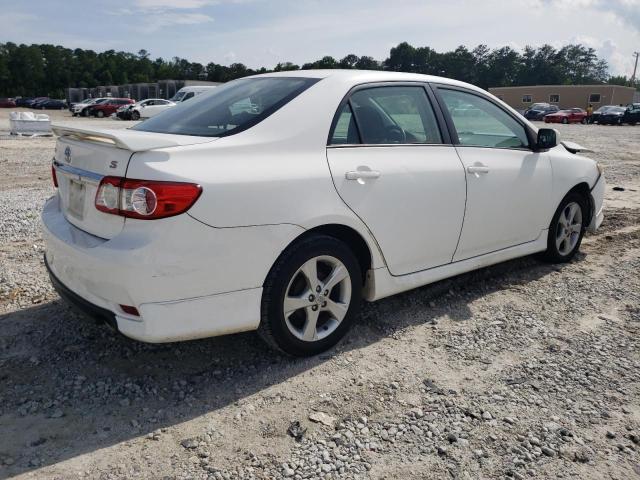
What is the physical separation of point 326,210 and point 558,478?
5.59 feet

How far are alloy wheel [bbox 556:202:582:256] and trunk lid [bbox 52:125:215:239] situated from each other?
3.52 m

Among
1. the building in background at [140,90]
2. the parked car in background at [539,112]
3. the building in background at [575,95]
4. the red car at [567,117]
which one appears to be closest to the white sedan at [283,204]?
the red car at [567,117]

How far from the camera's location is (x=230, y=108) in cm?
337

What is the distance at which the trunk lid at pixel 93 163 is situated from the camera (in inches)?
107

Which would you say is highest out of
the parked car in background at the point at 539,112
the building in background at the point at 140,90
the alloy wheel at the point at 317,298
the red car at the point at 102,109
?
the building in background at the point at 140,90

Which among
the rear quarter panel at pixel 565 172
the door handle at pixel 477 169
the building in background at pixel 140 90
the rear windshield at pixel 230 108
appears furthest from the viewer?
the building in background at pixel 140 90

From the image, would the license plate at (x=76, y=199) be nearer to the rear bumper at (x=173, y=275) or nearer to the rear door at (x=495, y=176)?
the rear bumper at (x=173, y=275)

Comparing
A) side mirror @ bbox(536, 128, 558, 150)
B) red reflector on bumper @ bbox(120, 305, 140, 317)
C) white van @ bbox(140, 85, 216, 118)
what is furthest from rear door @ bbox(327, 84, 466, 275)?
white van @ bbox(140, 85, 216, 118)

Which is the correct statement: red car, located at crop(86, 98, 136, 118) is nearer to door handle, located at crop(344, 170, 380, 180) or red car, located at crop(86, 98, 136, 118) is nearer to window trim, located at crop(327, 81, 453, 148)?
window trim, located at crop(327, 81, 453, 148)

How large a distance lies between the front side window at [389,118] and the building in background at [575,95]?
260 ft

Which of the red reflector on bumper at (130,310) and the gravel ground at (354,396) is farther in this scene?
the red reflector on bumper at (130,310)

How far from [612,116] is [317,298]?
152 ft

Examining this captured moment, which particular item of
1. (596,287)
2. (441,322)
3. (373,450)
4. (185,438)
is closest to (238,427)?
(185,438)

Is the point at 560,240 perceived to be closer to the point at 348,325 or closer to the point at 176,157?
the point at 348,325
